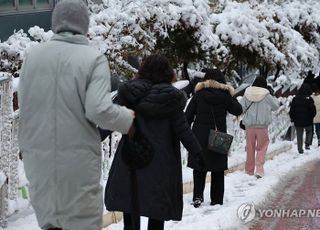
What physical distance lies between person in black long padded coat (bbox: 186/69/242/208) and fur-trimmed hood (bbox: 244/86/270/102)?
7.74 feet

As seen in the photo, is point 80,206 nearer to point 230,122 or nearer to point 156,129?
point 156,129

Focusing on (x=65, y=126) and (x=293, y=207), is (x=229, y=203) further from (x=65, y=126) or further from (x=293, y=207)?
(x=65, y=126)

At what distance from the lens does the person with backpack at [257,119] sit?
32.7 feet

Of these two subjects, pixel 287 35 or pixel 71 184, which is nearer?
pixel 71 184

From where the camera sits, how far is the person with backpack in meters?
9.98

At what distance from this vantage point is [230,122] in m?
12.1

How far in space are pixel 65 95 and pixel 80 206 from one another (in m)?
0.63

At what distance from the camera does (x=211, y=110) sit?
25.1 ft

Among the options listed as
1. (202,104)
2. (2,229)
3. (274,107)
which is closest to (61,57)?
(2,229)

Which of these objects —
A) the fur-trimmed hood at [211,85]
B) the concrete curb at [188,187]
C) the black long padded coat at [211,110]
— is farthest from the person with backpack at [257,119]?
the fur-trimmed hood at [211,85]

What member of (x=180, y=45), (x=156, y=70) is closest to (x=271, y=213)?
(x=156, y=70)

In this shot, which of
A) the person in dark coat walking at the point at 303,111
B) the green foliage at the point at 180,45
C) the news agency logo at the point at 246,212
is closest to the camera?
the news agency logo at the point at 246,212

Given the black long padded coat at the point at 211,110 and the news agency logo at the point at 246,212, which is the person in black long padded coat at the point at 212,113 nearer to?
the black long padded coat at the point at 211,110

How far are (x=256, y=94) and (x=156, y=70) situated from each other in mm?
5145
